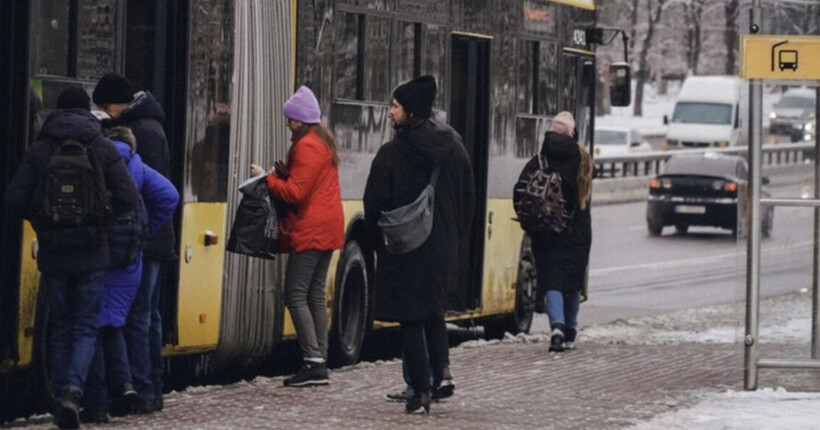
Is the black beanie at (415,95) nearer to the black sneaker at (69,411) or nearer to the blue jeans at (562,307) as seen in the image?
the black sneaker at (69,411)

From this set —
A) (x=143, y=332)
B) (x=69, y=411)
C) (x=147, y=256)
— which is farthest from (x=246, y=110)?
(x=69, y=411)

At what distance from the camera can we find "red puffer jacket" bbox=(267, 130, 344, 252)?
12.6 metres

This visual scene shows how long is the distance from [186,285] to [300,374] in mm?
893

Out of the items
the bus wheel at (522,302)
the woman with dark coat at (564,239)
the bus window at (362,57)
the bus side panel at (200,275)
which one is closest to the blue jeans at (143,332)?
the bus side panel at (200,275)

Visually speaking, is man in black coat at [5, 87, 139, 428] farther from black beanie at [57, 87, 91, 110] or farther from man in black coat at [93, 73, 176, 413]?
man in black coat at [93, 73, 176, 413]

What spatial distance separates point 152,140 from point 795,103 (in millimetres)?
4543

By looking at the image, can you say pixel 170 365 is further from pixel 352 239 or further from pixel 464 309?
pixel 464 309

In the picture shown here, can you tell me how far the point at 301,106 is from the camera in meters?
12.5

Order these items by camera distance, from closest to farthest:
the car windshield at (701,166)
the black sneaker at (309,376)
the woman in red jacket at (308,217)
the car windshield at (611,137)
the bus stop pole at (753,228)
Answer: the woman in red jacket at (308,217) → the black sneaker at (309,376) → the bus stop pole at (753,228) → the car windshield at (701,166) → the car windshield at (611,137)

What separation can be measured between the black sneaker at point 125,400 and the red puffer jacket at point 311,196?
1839mm

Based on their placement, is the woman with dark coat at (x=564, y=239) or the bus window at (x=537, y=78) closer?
the woman with dark coat at (x=564, y=239)

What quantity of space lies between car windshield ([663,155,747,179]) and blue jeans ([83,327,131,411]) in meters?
27.0

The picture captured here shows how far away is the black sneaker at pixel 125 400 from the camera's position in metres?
11.1

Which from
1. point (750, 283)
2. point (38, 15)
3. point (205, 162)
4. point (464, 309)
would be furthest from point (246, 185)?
point (464, 309)
